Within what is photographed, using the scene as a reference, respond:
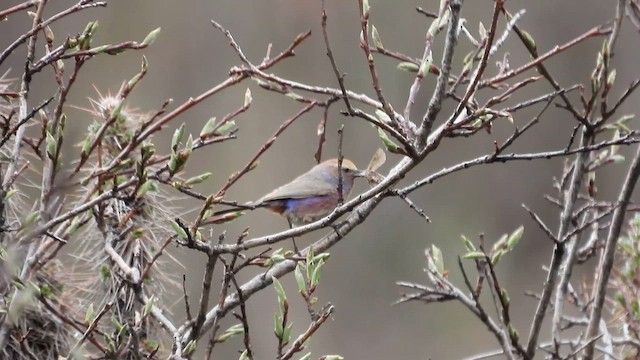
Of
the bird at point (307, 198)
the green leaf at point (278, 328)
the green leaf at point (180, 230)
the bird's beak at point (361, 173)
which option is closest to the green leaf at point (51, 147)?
the green leaf at point (180, 230)

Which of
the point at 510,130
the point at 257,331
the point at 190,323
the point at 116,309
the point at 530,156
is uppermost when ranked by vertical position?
the point at 510,130

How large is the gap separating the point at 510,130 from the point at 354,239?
155 centimetres

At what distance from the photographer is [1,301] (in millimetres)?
1814

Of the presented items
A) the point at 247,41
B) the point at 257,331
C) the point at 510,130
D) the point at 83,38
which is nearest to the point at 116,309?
the point at 83,38

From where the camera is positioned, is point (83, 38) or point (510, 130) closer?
point (83, 38)

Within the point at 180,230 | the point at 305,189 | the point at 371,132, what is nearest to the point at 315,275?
the point at 180,230

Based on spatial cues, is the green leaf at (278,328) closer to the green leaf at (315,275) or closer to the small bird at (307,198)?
the green leaf at (315,275)

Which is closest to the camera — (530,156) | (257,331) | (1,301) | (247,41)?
(530,156)

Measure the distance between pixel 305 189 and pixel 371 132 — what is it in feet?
12.0

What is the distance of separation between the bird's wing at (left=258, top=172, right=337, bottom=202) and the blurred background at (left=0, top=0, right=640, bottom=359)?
3305 mm

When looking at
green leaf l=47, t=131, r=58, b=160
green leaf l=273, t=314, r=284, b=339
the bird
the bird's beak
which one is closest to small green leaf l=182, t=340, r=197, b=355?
green leaf l=273, t=314, r=284, b=339

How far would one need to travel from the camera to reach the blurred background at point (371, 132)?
6.67 metres

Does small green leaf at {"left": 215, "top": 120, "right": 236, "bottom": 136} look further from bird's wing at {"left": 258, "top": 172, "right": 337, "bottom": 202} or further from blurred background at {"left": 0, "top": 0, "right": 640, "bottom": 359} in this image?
blurred background at {"left": 0, "top": 0, "right": 640, "bottom": 359}

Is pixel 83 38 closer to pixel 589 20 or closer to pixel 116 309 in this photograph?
pixel 116 309
